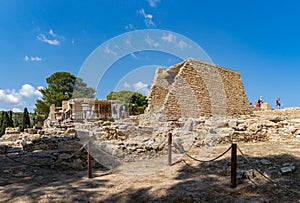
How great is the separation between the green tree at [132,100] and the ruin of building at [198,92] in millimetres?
4839

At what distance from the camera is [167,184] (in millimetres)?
4098

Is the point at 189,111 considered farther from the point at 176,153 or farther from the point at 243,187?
the point at 243,187

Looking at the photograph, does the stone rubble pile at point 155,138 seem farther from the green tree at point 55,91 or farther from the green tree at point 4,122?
the green tree at point 55,91

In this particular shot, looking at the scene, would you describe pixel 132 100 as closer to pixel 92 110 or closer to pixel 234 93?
pixel 92 110

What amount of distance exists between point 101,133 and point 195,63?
8309 millimetres

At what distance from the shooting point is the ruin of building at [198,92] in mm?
13008

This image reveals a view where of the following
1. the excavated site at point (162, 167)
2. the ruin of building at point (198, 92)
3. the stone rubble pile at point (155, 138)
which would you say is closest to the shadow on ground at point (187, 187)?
the excavated site at point (162, 167)

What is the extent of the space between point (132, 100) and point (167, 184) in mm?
21515

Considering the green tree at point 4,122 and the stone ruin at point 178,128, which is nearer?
the stone ruin at point 178,128

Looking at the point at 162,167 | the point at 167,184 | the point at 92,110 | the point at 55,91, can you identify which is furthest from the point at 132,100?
the point at 167,184

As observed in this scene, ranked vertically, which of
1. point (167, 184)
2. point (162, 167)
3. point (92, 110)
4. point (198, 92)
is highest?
point (198, 92)

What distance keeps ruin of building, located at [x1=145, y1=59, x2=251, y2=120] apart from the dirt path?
7569 mm

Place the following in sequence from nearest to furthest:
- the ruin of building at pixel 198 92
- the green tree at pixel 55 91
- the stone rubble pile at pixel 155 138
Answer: the stone rubble pile at pixel 155 138, the ruin of building at pixel 198 92, the green tree at pixel 55 91

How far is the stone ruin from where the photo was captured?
6.54m
